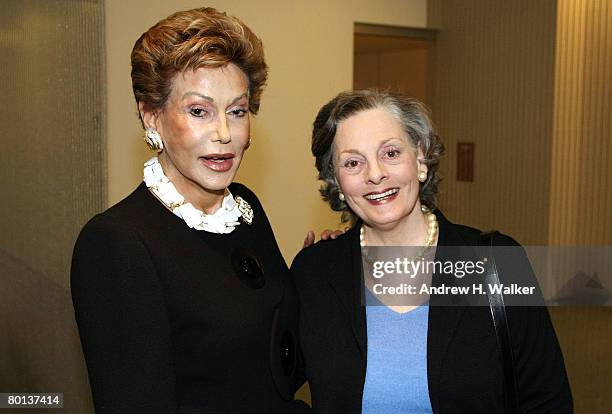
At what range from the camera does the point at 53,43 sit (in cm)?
376

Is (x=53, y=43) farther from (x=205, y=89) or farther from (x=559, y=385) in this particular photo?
(x=559, y=385)

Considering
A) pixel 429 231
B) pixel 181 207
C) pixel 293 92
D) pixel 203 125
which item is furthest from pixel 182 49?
pixel 293 92

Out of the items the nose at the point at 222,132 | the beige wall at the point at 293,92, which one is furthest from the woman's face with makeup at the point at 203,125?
the beige wall at the point at 293,92

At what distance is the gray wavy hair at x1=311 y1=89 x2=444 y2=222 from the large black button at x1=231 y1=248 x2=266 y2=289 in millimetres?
392

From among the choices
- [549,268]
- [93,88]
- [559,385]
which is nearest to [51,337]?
[93,88]

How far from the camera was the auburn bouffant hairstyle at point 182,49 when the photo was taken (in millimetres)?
1767

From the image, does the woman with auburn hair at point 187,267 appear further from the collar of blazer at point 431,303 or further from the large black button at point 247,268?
the collar of blazer at point 431,303

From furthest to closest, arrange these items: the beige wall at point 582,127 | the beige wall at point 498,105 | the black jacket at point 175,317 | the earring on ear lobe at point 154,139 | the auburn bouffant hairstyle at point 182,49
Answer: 1. the beige wall at point 498,105
2. the beige wall at point 582,127
3. the earring on ear lobe at point 154,139
4. the auburn bouffant hairstyle at point 182,49
5. the black jacket at point 175,317

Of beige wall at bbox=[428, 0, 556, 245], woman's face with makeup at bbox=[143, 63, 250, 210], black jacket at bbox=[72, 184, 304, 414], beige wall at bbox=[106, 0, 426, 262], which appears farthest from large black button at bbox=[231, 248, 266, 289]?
beige wall at bbox=[428, 0, 556, 245]

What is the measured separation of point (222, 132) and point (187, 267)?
312mm

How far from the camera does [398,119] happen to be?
2094mm

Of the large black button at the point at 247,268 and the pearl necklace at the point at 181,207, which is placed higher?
the pearl necklace at the point at 181,207

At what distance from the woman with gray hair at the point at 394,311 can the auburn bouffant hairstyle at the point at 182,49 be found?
41 centimetres

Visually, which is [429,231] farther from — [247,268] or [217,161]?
[217,161]
